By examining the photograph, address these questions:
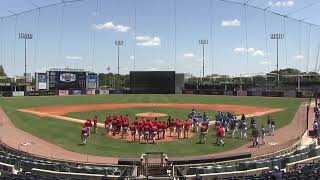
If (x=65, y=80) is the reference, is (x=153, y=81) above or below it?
below

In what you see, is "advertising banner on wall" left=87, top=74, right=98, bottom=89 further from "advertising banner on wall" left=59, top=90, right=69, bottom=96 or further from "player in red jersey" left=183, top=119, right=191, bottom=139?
"player in red jersey" left=183, top=119, right=191, bottom=139

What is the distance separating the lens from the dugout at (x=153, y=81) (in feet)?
275

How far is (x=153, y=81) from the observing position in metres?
84.2

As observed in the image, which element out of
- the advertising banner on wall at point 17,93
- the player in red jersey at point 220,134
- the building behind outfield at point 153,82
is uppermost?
the building behind outfield at point 153,82

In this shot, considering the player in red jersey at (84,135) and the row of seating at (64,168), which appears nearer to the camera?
the row of seating at (64,168)

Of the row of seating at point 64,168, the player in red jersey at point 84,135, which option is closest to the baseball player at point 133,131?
the player in red jersey at point 84,135

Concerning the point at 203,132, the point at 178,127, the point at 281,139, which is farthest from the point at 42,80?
the point at 281,139

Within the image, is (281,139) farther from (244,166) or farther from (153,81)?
(153,81)

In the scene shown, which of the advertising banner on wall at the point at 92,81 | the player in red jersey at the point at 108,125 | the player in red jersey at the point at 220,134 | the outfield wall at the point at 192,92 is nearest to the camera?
the player in red jersey at the point at 220,134

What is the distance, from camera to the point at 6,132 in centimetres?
3244

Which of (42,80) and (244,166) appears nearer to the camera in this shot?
(244,166)

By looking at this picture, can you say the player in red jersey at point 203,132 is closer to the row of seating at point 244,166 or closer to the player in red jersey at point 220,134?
the player in red jersey at point 220,134

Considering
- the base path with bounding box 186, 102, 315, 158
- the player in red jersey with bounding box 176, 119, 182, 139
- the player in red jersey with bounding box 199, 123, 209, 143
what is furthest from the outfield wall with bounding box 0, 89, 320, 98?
the player in red jersey with bounding box 199, 123, 209, 143

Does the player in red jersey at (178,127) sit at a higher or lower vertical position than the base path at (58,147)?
higher
